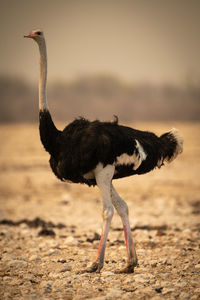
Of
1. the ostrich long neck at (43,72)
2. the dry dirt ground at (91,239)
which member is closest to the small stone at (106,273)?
the dry dirt ground at (91,239)

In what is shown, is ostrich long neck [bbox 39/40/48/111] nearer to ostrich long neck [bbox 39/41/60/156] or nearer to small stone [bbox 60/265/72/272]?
ostrich long neck [bbox 39/41/60/156]

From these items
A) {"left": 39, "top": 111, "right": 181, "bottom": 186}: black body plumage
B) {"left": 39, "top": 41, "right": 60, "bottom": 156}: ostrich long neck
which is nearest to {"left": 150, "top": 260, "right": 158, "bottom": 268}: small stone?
{"left": 39, "top": 111, "right": 181, "bottom": 186}: black body plumage

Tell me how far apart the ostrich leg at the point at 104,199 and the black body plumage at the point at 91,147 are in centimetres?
10

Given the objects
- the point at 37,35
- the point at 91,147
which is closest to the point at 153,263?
the point at 91,147

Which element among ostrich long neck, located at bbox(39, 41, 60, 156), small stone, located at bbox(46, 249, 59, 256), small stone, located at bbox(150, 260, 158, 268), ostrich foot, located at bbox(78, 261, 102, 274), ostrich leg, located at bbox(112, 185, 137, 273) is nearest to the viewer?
ostrich foot, located at bbox(78, 261, 102, 274)

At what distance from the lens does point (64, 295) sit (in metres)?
5.53

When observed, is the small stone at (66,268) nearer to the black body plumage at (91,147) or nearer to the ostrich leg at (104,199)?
the ostrich leg at (104,199)

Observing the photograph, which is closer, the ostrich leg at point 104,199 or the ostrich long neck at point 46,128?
the ostrich leg at point 104,199

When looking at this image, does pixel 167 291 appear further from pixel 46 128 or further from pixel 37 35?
pixel 37 35

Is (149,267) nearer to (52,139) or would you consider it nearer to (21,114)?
(52,139)

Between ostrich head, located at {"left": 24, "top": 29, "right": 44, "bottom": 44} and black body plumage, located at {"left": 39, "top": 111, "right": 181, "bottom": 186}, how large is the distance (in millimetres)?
1002

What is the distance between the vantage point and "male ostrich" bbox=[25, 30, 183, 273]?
20.0 ft

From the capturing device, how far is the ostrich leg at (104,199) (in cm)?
617

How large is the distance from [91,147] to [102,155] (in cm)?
15
